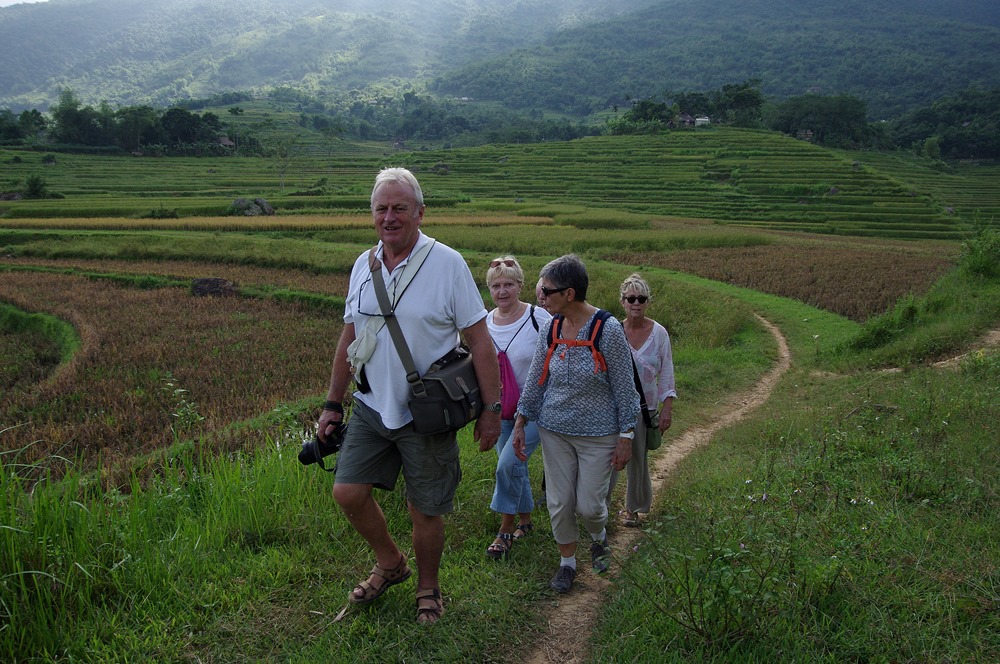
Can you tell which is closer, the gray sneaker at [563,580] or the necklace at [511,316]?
the gray sneaker at [563,580]

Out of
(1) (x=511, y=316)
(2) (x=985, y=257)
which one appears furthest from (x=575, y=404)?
(2) (x=985, y=257)

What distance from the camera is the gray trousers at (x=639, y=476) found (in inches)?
157

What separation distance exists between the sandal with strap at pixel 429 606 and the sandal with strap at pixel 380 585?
0.15 m

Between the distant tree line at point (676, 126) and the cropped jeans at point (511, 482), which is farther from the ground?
the distant tree line at point (676, 126)

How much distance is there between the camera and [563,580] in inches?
A: 127

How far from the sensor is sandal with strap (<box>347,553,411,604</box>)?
2855mm

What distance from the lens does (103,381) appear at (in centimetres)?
968

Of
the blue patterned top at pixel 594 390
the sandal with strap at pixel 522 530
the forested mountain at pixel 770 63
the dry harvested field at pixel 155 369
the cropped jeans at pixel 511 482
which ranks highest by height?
→ the forested mountain at pixel 770 63

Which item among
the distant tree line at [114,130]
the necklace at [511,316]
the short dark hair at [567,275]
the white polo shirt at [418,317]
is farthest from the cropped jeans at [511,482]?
the distant tree line at [114,130]

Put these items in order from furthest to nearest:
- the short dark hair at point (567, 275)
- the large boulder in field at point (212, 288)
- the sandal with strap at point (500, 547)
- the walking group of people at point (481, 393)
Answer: the large boulder in field at point (212, 288)
the sandal with strap at point (500, 547)
the short dark hair at point (567, 275)
the walking group of people at point (481, 393)

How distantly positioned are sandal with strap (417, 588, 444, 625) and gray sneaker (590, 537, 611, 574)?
0.92m

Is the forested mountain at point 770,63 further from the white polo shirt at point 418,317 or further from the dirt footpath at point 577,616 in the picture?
the white polo shirt at point 418,317

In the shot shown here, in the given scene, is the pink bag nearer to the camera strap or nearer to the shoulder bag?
the shoulder bag

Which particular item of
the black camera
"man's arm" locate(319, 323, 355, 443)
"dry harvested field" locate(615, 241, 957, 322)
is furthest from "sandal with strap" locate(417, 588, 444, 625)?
"dry harvested field" locate(615, 241, 957, 322)
